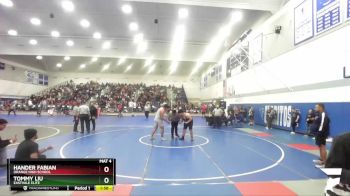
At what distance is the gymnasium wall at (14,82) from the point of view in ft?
104

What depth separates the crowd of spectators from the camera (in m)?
31.2

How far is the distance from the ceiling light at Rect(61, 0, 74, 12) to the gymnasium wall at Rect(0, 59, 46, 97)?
18.8 m

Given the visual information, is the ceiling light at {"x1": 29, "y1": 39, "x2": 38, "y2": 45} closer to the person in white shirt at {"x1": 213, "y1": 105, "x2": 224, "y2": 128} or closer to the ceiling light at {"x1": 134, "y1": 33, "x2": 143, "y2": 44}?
the ceiling light at {"x1": 134, "y1": 33, "x2": 143, "y2": 44}

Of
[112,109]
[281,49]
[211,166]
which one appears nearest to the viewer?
[211,166]

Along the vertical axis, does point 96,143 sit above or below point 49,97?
below

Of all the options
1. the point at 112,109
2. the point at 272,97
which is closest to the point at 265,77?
the point at 272,97

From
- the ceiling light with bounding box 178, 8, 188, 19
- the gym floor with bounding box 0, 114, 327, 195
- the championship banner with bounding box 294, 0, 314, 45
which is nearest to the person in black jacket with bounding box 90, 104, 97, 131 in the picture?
the gym floor with bounding box 0, 114, 327, 195

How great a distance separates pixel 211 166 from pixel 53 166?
5051mm

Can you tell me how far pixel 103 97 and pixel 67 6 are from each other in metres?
17.4

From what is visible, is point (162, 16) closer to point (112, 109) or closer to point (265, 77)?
point (265, 77)

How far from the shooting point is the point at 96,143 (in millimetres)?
10492


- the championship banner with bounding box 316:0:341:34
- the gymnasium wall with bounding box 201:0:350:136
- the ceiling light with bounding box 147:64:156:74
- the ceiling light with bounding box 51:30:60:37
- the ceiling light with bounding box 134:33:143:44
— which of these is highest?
the ceiling light with bounding box 51:30:60:37

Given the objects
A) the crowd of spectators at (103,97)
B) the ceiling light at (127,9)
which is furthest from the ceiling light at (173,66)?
the ceiling light at (127,9)

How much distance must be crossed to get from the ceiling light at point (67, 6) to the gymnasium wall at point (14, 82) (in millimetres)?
18849
